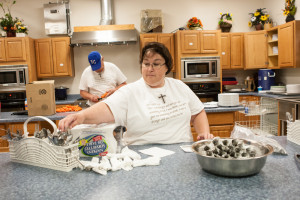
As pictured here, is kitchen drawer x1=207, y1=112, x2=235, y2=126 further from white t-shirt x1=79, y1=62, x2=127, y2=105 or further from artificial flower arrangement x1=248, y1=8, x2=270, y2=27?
artificial flower arrangement x1=248, y1=8, x2=270, y2=27

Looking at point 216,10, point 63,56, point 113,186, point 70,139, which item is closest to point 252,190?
point 113,186

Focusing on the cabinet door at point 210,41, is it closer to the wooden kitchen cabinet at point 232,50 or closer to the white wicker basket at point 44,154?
the wooden kitchen cabinet at point 232,50

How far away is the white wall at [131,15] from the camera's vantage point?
17.6 feet

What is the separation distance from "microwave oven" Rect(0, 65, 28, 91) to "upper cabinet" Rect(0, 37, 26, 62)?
205 millimetres

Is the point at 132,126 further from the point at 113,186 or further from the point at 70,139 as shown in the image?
the point at 113,186

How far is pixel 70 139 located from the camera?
4.08 ft

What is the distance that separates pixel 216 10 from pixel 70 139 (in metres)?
5.22

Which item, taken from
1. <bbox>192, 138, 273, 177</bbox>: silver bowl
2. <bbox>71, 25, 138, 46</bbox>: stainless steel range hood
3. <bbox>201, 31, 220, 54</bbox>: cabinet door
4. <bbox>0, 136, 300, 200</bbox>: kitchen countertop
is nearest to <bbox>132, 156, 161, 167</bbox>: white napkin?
<bbox>0, 136, 300, 200</bbox>: kitchen countertop

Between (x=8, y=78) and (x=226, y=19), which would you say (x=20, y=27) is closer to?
(x=8, y=78)

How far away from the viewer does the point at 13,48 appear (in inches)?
189

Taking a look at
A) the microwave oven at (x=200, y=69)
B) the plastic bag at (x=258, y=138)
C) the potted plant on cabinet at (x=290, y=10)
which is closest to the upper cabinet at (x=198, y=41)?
the microwave oven at (x=200, y=69)

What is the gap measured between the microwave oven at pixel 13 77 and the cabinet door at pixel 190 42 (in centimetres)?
302

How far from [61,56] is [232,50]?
3475mm

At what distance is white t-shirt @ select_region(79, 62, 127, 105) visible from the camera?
12.6 ft
